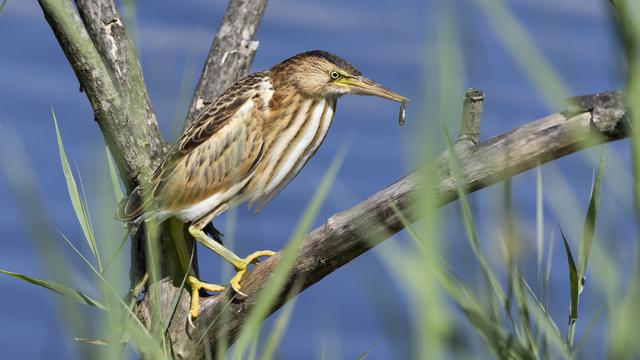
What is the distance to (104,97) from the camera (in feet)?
9.39

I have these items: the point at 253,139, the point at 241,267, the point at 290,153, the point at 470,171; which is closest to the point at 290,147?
the point at 290,153

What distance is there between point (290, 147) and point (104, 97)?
94cm

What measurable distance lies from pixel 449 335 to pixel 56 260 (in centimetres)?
55

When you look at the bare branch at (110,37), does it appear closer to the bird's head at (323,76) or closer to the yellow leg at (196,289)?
the yellow leg at (196,289)

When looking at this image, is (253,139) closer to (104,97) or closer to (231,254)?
(231,254)

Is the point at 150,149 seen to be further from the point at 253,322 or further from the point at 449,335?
the point at 449,335

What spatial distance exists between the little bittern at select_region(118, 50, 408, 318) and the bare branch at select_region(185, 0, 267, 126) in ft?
0.23

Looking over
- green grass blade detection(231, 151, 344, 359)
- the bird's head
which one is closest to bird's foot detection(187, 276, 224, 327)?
the bird's head

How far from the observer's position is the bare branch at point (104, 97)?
2799 millimetres

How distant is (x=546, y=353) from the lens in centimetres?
169

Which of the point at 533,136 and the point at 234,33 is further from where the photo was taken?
the point at 234,33

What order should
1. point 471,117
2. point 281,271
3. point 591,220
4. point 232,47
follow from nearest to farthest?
point 591,220 < point 281,271 < point 471,117 < point 232,47

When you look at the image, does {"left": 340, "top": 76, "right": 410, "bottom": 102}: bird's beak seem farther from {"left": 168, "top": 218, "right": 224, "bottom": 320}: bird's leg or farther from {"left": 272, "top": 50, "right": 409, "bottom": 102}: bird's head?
{"left": 168, "top": 218, "right": 224, "bottom": 320}: bird's leg

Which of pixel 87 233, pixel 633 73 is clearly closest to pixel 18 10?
pixel 87 233
